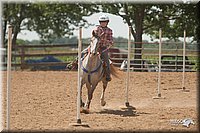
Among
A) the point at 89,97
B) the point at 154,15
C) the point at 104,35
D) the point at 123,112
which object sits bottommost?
the point at 123,112

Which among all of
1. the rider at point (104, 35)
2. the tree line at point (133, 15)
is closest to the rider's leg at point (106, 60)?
the rider at point (104, 35)

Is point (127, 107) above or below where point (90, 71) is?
below

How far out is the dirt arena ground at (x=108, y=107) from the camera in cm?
764

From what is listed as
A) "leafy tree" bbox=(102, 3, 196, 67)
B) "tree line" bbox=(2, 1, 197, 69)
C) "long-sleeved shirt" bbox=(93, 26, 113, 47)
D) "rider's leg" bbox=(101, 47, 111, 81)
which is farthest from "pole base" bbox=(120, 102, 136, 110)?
"leafy tree" bbox=(102, 3, 196, 67)

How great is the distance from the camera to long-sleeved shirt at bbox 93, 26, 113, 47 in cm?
938

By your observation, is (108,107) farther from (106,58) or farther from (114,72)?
(106,58)

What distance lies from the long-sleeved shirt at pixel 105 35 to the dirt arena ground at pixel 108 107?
137 centimetres

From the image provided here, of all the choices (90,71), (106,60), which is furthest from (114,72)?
(90,71)

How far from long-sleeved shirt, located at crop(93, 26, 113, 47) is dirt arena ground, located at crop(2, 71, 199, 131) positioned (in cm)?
137

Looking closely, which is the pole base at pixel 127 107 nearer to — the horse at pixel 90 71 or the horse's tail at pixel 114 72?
the horse's tail at pixel 114 72

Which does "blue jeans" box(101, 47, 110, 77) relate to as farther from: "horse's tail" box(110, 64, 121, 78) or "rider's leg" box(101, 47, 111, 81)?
"horse's tail" box(110, 64, 121, 78)

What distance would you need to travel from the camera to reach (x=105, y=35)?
950 cm

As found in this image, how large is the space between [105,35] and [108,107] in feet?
5.43

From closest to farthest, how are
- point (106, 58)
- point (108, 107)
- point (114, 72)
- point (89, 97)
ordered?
point (89, 97) → point (106, 58) → point (108, 107) → point (114, 72)
